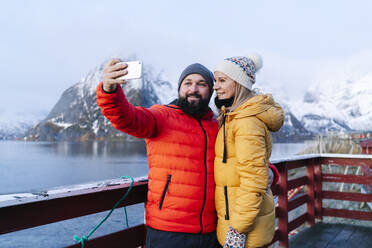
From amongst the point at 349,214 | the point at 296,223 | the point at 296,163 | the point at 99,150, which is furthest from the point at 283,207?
the point at 99,150

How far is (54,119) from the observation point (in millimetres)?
165375

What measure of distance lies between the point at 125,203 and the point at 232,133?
765 mm

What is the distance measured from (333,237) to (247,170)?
10.1 ft

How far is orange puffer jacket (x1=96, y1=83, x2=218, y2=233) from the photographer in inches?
64.9

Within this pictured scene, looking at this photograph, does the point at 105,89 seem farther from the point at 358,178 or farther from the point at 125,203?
the point at 358,178

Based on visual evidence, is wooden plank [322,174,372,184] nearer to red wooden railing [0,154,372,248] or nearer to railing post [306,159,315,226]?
railing post [306,159,315,226]

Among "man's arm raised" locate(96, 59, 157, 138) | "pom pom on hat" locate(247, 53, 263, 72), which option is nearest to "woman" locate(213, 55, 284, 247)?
"pom pom on hat" locate(247, 53, 263, 72)

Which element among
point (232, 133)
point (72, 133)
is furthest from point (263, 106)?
point (72, 133)

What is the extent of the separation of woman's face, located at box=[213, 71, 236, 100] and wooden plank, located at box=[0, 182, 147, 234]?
0.74m

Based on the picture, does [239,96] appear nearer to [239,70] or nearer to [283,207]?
[239,70]

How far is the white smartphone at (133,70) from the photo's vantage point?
125 cm

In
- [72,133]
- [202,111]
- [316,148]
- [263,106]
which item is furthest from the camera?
[72,133]

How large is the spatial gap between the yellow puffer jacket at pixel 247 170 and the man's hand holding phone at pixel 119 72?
2.01 feet

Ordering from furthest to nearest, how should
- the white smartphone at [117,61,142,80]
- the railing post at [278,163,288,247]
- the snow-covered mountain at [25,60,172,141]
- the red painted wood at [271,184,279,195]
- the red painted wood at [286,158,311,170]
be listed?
1. the snow-covered mountain at [25,60,172,141]
2. the red painted wood at [286,158,311,170]
3. the railing post at [278,163,288,247]
4. the red painted wood at [271,184,279,195]
5. the white smartphone at [117,61,142,80]
